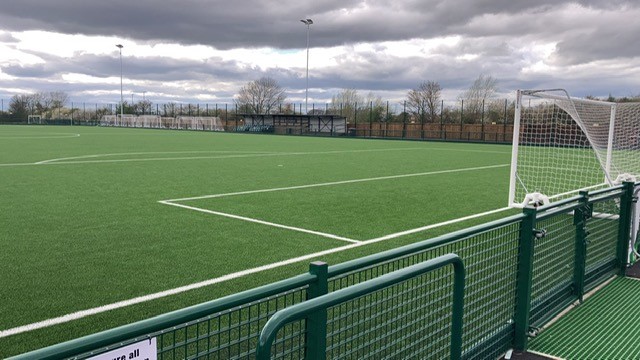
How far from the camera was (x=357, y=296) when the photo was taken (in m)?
2.42

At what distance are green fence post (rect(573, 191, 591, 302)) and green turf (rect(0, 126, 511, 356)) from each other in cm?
256

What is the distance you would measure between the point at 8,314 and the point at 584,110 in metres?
11.0

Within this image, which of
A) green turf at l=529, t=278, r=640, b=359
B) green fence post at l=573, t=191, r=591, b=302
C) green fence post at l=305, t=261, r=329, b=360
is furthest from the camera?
green fence post at l=573, t=191, r=591, b=302

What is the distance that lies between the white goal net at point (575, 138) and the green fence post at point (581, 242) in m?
2.77

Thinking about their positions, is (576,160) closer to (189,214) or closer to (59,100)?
(189,214)

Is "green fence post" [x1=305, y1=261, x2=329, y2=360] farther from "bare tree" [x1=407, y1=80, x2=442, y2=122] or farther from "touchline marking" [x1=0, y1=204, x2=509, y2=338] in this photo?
"bare tree" [x1=407, y1=80, x2=442, y2=122]

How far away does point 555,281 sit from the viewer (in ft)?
17.7

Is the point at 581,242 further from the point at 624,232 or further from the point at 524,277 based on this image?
the point at 624,232

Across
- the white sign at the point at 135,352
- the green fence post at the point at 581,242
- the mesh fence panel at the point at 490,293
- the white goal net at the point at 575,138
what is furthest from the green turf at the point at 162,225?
the white sign at the point at 135,352

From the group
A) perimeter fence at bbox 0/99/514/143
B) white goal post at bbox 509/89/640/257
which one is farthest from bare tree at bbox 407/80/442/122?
white goal post at bbox 509/89/640/257

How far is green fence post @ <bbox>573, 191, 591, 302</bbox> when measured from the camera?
5449mm

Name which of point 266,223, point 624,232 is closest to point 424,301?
point 624,232

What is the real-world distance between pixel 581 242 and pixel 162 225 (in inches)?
238

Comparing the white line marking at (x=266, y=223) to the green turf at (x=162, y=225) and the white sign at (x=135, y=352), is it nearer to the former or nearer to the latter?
the green turf at (x=162, y=225)
